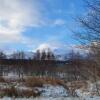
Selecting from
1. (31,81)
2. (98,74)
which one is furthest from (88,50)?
(31,81)

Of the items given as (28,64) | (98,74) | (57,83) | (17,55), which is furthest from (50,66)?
(98,74)

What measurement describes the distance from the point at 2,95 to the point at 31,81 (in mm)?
9313

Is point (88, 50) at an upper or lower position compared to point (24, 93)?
upper

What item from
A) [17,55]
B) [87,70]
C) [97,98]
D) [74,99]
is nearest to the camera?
[87,70]

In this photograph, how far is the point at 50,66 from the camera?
68.1 metres

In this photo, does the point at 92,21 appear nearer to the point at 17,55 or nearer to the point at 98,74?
the point at 98,74

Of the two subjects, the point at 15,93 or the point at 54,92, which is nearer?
the point at 15,93

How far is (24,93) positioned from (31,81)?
27.4 ft

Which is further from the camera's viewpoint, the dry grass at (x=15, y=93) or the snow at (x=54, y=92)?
the snow at (x=54, y=92)

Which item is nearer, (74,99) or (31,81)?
(74,99)

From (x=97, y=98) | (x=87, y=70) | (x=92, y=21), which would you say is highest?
(x=92, y=21)

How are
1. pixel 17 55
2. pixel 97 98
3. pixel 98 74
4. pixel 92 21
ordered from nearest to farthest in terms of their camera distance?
pixel 92 21
pixel 98 74
pixel 97 98
pixel 17 55

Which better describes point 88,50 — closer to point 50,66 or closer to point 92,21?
point 92,21

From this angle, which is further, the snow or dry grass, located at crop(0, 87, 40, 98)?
the snow
